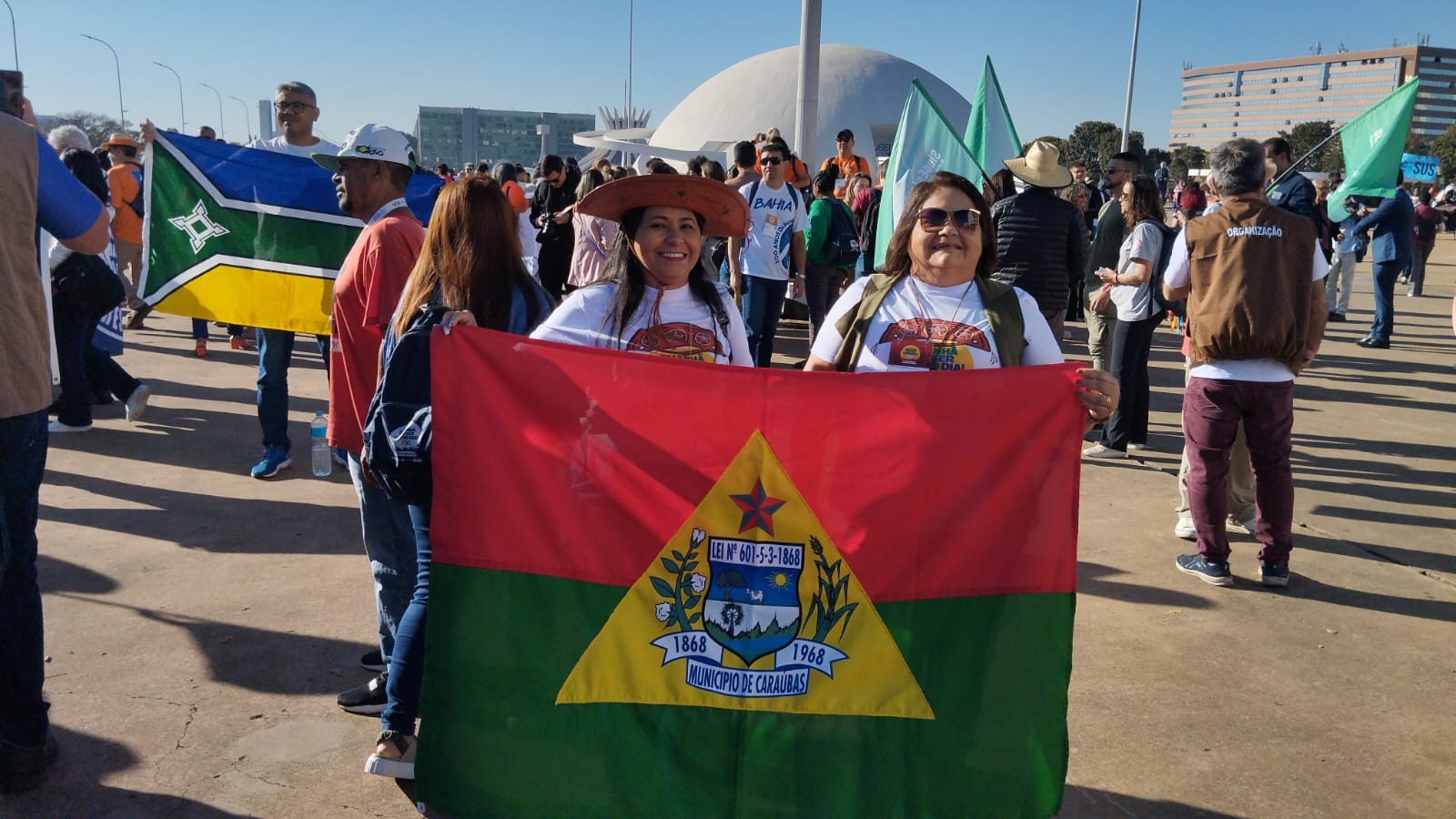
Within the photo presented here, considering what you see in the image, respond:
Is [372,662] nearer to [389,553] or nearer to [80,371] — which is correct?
[389,553]

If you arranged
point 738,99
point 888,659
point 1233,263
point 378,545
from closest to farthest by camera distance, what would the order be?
point 888,659 < point 378,545 < point 1233,263 < point 738,99

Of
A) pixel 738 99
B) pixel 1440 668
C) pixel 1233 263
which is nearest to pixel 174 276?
pixel 1233 263

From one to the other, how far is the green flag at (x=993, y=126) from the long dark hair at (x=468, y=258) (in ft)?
17.8

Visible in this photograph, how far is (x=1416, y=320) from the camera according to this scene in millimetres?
16484

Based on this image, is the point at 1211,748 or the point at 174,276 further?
the point at 174,276

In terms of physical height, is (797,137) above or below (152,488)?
above

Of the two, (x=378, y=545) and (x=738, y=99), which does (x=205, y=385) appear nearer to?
(x=378, y=545)

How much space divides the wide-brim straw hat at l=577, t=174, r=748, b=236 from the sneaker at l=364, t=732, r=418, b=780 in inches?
69.1

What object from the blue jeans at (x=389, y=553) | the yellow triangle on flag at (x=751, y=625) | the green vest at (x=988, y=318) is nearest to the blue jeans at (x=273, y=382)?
the blue jeans at (x=389, y=553)

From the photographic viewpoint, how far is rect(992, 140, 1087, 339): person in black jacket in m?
Answer: 6.53

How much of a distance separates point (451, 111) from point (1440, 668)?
20092 cm

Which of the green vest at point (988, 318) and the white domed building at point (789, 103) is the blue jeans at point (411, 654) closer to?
the green vest at point (988, 318)

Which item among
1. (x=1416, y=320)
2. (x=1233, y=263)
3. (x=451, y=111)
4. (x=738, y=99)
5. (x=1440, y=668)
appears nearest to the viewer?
(x=1440, y=668)

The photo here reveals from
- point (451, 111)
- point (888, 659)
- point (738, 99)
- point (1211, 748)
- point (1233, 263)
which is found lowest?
point (1211, 748)
